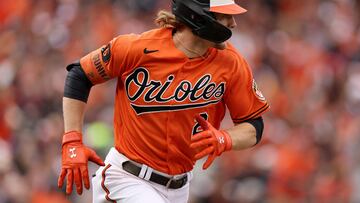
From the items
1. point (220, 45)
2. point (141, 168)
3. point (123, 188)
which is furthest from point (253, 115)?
point (123, 188)

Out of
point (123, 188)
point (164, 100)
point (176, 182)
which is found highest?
point (164, 100)

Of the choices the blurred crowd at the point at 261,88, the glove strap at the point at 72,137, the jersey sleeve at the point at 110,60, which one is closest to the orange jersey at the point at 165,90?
the jersey sleeve at the point at 110,60

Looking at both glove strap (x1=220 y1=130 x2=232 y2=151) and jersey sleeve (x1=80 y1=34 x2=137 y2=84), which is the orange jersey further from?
glove strap (x1=220 y1=130 x2=232 y2=151)

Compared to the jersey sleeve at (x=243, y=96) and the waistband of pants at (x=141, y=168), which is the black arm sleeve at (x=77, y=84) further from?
the jersey sleeve at (x=243, y=96)

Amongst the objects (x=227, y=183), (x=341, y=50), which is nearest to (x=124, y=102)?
(x=227, y=183)

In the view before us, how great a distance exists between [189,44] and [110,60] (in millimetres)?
442

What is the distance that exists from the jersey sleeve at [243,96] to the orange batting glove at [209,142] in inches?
11.5

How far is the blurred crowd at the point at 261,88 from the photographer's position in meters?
9.48

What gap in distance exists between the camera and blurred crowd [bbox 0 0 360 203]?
9.48m

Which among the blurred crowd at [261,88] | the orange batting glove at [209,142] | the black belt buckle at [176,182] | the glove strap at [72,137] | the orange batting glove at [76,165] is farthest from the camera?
the blurred crowd at [261,88]

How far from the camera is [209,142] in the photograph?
5.34 metres

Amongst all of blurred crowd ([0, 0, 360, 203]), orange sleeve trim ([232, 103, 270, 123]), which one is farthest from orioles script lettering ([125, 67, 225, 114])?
blurred crowd ([0, 0, 360, 203])

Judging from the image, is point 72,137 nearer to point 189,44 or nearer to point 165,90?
point 165,90

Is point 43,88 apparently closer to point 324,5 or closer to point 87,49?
point 87,49
